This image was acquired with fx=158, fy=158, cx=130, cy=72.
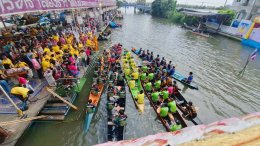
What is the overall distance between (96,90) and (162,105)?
4595mm

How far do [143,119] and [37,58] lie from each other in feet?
28.5

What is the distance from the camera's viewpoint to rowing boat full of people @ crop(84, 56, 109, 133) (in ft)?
30.6

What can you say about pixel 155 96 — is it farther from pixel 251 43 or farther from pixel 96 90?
pixel 251 43

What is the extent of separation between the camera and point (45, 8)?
420 inches

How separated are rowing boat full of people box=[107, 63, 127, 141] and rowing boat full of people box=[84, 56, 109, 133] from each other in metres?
0.84

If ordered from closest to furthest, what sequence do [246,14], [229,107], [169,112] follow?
1. [169,112]
2. [229,107]
3. [246,14]

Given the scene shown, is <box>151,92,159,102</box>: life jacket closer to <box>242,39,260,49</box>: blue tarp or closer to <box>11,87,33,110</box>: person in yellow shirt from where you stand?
<box>11,87,33,110</box>: person in yellow shirt

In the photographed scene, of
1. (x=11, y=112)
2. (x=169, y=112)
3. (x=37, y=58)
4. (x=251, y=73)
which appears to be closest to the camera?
(x=11, y=112)

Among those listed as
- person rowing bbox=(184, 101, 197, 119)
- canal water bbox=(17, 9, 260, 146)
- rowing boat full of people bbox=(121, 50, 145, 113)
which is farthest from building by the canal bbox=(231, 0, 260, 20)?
person rowing bbox=(184, 101, 197, 119)

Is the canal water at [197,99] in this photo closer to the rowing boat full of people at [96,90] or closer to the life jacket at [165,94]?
the rowing boat full of people at [96,90]

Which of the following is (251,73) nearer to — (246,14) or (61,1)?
(61,1)

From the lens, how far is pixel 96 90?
1084cm

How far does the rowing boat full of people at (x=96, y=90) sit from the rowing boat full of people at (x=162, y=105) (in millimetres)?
3325

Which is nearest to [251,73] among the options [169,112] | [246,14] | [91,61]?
[169,112]
